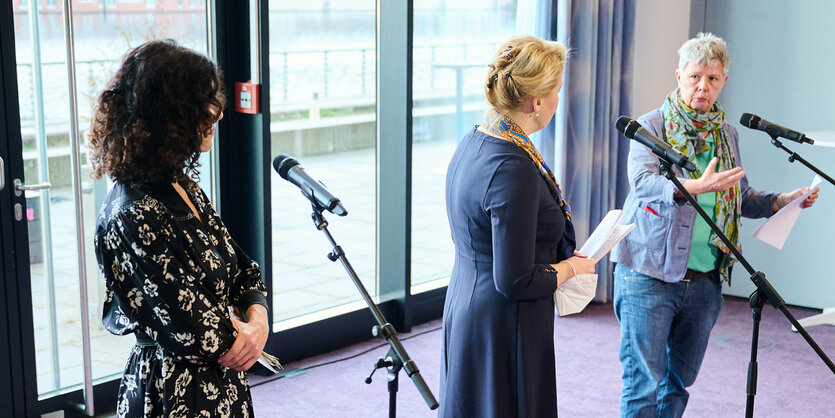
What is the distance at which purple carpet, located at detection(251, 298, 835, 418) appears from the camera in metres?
3.42

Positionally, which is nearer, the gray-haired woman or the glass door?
the gray-haired woman

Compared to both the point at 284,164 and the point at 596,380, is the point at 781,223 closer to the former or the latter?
the point at 596,380

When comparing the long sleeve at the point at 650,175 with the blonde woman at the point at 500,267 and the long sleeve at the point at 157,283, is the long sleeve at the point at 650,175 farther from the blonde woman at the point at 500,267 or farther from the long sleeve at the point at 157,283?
the long sleeve at the point at 157,283

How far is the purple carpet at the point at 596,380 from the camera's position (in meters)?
3.42

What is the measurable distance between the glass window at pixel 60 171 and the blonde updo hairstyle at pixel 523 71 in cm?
158

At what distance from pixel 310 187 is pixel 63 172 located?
156cm

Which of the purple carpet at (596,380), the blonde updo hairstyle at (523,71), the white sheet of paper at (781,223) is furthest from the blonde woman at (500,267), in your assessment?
the purple carpet at (596,380)

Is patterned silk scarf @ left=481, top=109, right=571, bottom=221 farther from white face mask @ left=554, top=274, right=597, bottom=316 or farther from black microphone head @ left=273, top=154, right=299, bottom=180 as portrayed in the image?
black microphone head @ left=273, top=154, right=299, bottom=180

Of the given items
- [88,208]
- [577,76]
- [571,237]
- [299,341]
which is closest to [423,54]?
[577,76]

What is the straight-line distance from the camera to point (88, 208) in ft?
10.6

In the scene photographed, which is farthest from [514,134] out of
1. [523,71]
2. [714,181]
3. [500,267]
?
[714,181]

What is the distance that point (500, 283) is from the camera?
1.89 m

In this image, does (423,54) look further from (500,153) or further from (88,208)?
(500,153)

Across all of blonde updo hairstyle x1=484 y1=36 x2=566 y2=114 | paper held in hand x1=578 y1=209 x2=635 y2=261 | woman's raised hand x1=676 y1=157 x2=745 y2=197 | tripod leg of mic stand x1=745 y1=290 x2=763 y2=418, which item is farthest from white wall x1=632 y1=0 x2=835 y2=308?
blonde updo hairstyle x1=484 y1=36 x2=566 y2=114
